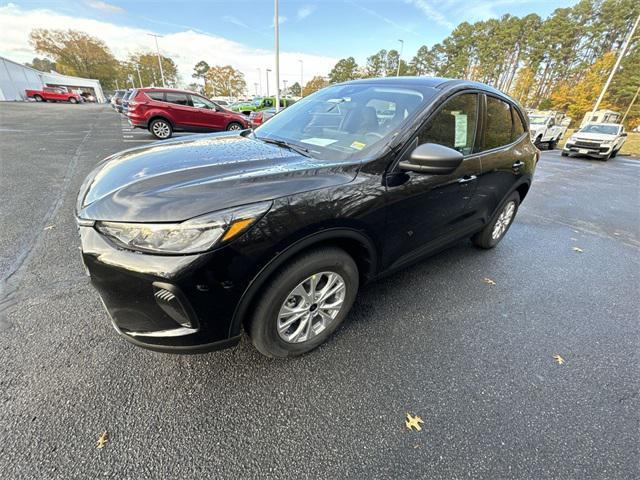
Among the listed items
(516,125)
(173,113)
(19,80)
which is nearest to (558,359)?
(516,125)

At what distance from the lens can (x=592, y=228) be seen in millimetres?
4789

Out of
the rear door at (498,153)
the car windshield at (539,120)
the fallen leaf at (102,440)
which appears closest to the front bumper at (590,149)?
the car windshield at (539,120)

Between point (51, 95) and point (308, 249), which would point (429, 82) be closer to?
point (308, 249)

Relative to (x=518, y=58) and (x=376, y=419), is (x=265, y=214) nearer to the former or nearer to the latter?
(x=376, y=419)

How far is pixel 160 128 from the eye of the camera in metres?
10.5

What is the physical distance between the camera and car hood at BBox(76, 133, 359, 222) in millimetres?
1409

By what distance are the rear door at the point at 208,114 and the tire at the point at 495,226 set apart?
10658mm

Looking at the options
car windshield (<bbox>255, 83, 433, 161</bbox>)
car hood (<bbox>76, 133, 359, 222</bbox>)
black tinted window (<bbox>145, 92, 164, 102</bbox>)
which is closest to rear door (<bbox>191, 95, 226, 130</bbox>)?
black tinted window (<bbox>145, 92, 164, 102</bbox>)

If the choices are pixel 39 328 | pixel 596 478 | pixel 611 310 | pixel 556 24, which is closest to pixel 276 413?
pixel 596 478

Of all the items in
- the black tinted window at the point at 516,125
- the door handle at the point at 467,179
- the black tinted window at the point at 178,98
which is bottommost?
the black tinted window at the point at 178,98

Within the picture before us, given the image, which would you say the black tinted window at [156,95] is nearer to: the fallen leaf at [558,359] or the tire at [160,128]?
the tire at [160,128]

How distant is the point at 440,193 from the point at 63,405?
2.69m

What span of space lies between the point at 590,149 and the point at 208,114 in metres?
16.1

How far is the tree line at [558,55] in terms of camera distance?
32.9m
